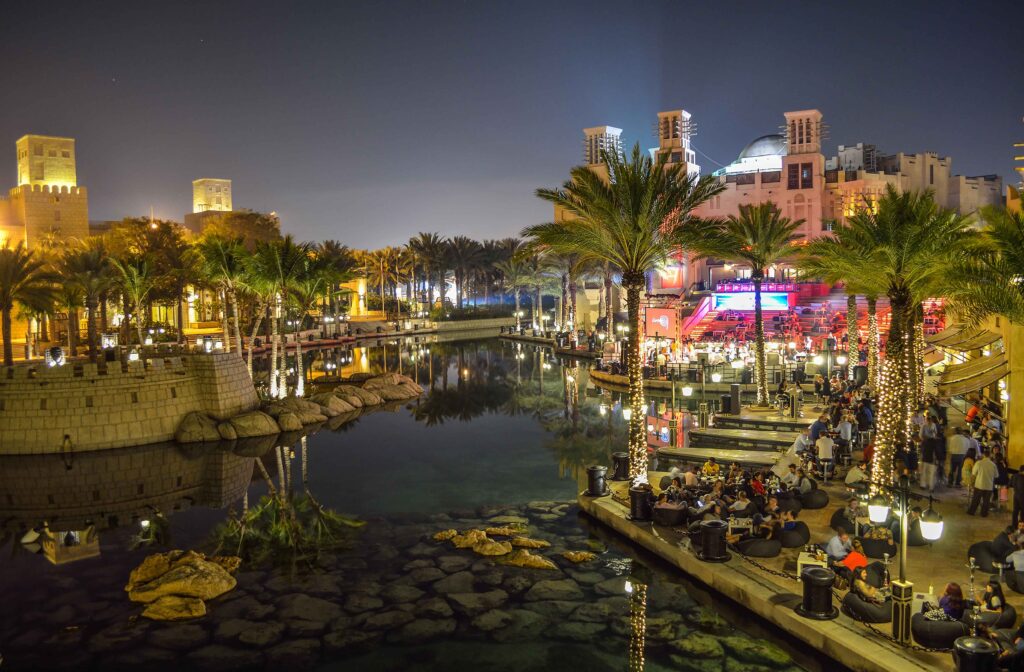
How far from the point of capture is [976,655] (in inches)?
301

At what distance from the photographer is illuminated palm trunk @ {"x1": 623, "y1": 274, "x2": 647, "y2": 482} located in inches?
665

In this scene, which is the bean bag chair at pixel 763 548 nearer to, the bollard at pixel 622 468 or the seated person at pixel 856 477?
the seated person at pixel 856 477

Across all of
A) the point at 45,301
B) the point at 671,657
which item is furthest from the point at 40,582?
the point at 45,301

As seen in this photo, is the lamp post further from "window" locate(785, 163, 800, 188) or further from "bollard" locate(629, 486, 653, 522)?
"window" locate(785, 163, 800, 188)

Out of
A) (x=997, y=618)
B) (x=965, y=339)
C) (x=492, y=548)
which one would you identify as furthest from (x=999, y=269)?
(x=965, y=339)

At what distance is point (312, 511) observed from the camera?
1847 cm

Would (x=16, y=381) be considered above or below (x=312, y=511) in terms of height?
above

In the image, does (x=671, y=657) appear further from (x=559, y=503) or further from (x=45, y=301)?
(x=45, y=301)

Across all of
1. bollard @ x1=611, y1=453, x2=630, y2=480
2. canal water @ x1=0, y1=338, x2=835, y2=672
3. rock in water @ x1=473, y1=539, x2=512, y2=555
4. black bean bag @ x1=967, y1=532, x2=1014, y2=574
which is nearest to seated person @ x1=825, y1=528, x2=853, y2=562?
canal water @ x1=0, y1=338, x2=835, y2=672

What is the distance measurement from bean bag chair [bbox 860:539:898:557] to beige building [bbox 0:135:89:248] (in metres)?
82.0

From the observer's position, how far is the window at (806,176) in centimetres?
6150

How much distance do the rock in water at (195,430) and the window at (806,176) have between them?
52.3 metres

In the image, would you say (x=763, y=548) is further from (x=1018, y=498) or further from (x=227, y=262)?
(x=227, y=262)

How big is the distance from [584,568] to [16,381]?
21684 mm
